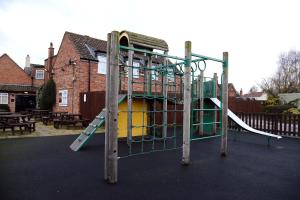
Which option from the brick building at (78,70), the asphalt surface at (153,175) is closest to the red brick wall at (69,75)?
the brick building at (78,70)

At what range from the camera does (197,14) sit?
1067 centimetres

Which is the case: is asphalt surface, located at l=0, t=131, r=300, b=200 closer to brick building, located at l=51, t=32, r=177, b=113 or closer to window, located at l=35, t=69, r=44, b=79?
brick building, located at l=51, t=32, r=177, b=113

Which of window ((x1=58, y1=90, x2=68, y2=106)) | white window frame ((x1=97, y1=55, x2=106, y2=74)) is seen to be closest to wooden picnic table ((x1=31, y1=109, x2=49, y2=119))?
window ((x1=58, y1=90, x2=68, y2=106))

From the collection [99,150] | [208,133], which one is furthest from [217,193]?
[208,133]

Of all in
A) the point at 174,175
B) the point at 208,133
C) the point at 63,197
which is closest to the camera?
the point at 63,197

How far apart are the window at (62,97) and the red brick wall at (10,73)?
43.1 ft

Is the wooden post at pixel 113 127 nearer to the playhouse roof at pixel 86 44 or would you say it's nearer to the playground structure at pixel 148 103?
the playground structure at pixel 148 103

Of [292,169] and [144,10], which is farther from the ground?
[144,10]

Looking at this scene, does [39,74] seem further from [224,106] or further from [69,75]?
[224,106]

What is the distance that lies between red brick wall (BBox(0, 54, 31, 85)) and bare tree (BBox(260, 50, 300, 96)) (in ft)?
119

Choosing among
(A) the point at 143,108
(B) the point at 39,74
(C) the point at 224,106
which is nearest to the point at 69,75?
(A) the point at 143,108

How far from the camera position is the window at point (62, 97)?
18984mm

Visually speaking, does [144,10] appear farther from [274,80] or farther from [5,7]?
[274,80]

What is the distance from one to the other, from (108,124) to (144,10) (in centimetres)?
802
